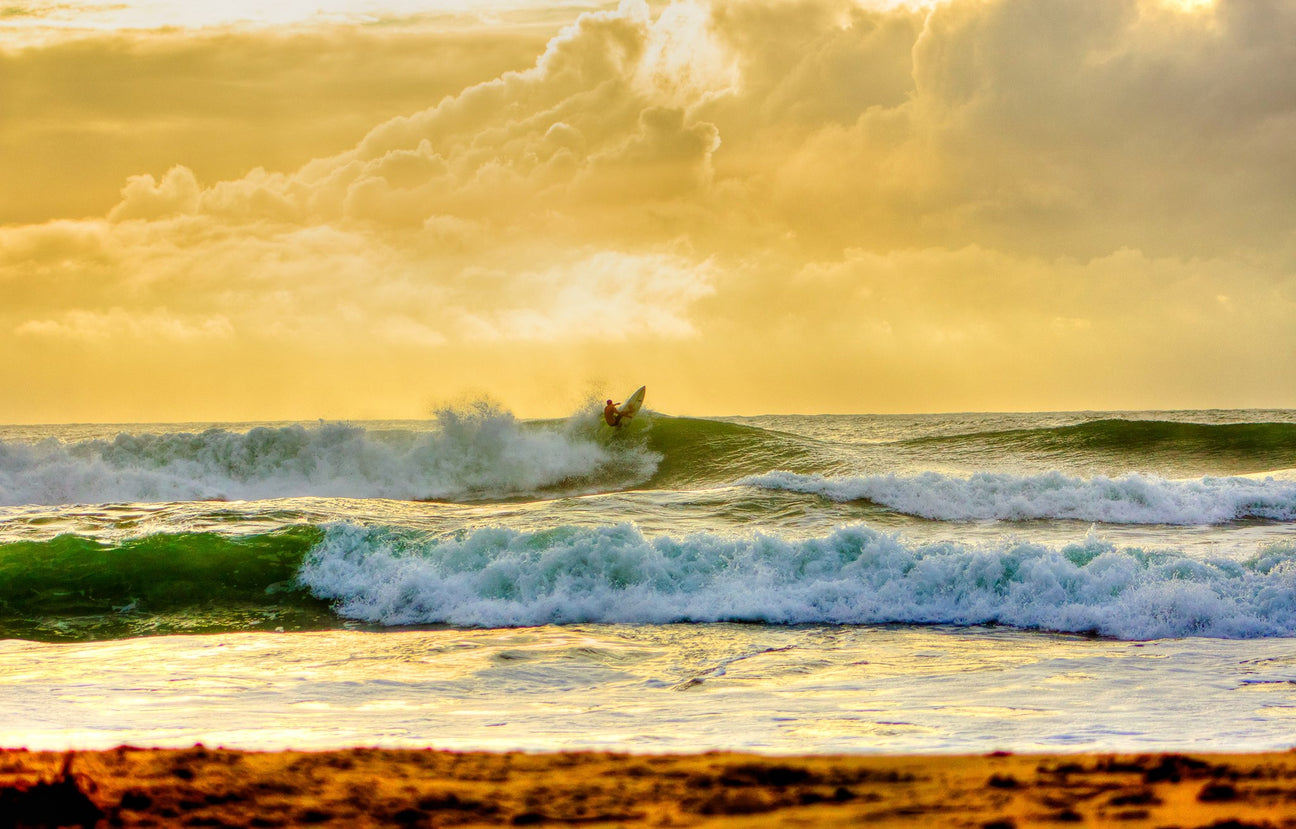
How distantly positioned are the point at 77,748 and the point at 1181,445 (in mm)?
24926

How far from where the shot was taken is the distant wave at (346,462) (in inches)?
796

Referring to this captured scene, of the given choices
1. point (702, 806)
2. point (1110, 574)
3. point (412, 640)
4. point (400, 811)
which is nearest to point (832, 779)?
point (702, 806)

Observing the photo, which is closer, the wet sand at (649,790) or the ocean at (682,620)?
the wet sand at (649,790)

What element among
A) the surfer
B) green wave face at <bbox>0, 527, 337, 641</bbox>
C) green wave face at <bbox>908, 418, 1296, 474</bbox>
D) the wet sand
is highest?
the surfer

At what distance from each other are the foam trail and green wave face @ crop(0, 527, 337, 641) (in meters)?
0.46

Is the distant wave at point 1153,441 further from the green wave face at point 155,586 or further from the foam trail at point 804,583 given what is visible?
the green wave face at point 155,586

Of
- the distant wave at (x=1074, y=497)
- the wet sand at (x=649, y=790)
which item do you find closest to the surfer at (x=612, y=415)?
the distant wave at (x=1074, y=497)

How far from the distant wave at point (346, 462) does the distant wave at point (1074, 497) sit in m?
8.62

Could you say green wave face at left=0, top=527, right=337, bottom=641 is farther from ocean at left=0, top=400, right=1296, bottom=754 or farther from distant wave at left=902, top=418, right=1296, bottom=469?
distant wave at left=902, top=418, right=1296, bottom=469

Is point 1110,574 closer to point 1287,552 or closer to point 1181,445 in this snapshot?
point 1287,552

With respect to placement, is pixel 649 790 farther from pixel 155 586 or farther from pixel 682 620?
pixel 155 586

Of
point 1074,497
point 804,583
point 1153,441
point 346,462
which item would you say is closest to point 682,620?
point 804,583

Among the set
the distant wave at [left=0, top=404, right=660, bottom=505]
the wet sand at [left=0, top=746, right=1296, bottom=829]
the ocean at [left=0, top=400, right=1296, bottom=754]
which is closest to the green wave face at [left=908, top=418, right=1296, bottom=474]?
the ocean at [left=0, top=400, right=1296, bottom=754]

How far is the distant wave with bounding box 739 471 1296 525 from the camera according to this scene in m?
13.1
